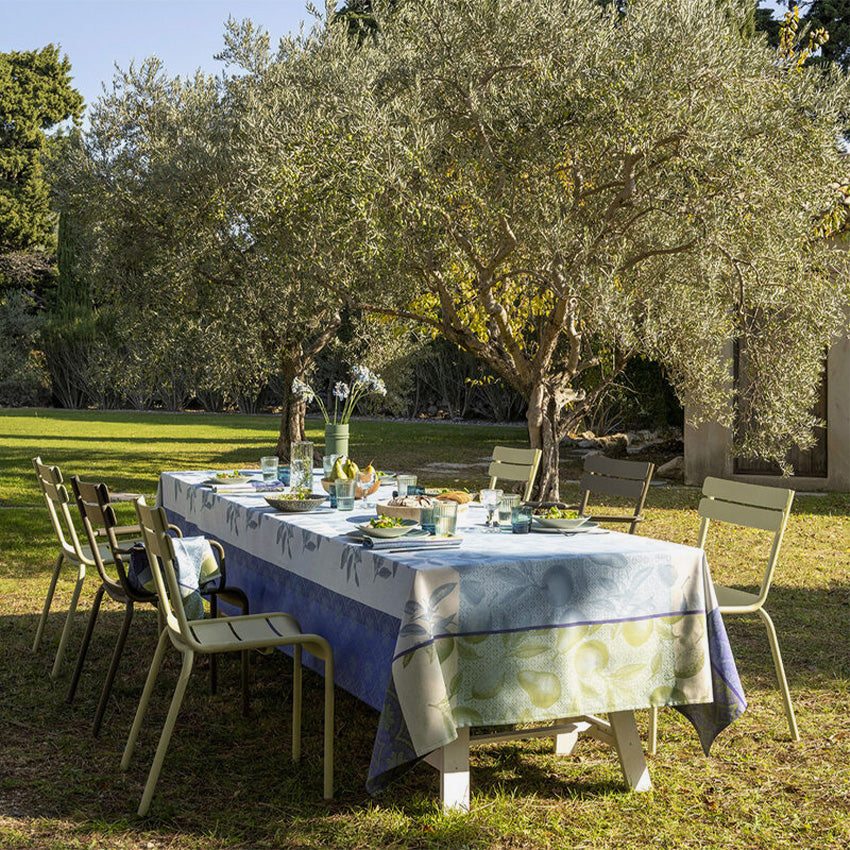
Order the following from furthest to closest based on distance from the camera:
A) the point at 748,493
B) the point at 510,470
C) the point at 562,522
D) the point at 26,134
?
1. the point at 26,134
2. the point at 510,470
3. the point at 748,493
4. the point at 562,522

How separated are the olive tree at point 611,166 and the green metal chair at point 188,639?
15.9 ft

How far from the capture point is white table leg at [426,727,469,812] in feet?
11.0

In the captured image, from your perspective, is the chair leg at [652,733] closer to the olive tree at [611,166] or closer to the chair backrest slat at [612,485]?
the chair backrest slat at [612,485]

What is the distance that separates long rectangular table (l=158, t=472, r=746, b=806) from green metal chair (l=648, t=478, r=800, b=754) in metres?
0.50

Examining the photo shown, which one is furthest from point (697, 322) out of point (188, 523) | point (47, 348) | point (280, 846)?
point (47, 348)

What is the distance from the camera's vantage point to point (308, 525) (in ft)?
13.3

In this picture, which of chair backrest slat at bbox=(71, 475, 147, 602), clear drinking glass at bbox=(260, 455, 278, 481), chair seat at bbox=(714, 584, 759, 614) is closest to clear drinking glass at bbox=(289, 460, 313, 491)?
clear drinking glass at bbox=(260, 455, 278, 481)

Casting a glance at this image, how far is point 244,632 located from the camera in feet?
12.4

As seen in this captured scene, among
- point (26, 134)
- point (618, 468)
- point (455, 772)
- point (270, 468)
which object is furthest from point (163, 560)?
point (26, 134)

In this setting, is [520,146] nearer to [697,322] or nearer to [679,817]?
[697,322]

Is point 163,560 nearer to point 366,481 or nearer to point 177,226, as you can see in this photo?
point 366,481

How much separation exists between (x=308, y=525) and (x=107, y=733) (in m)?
1.27

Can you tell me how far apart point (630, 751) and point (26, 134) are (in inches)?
1380

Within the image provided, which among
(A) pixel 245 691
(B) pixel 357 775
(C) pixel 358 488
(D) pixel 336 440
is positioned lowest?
(B) pixel 357 775
